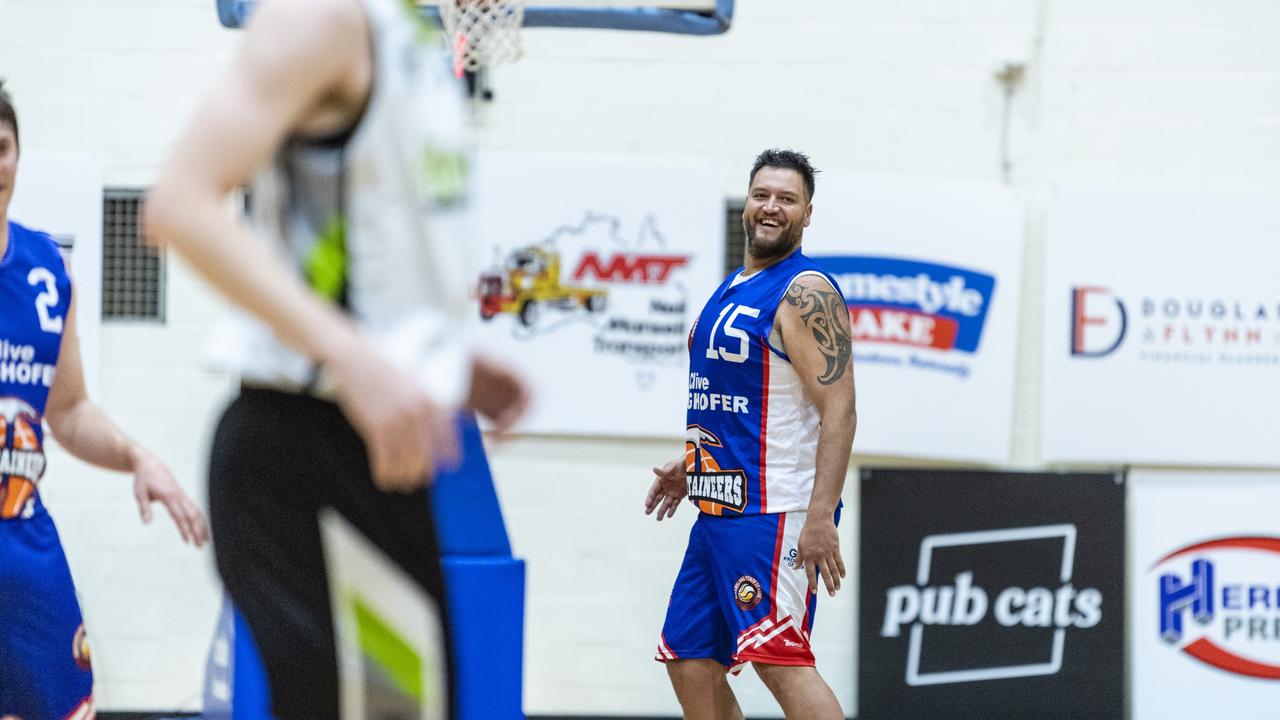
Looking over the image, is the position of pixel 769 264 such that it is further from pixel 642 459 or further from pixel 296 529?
pixel 296 529

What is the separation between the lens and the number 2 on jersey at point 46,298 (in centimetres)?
284

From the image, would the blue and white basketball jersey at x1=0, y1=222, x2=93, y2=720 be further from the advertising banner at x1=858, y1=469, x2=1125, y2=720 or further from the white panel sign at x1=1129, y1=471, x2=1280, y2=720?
the white panel sign at x1=1129, y1=471, x2=1280, y2=720

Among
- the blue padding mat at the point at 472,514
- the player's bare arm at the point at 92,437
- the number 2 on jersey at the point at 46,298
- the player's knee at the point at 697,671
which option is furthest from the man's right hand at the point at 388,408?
the player's knee at the point at 697,671

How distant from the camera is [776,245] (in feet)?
13.1

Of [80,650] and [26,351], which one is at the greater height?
[26,351]

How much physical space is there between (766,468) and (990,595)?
2.40m

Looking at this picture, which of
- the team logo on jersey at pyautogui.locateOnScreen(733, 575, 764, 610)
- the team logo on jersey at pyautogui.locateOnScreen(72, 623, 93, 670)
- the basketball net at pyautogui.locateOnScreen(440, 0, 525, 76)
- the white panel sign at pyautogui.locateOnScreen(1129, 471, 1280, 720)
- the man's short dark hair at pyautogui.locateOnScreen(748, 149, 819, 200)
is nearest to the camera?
the team logo on jersey at pyautogui.locateOnScreen(72, 623, 93, 670)

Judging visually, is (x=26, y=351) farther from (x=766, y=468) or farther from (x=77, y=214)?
(x=77, y=214)

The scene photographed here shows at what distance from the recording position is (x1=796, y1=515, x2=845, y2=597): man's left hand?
3.61 metres

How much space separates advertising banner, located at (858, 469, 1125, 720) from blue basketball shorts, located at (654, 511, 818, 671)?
2.02 meters

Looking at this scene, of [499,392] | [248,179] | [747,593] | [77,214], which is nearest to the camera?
[248,179]

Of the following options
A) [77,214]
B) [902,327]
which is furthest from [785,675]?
[77,214]

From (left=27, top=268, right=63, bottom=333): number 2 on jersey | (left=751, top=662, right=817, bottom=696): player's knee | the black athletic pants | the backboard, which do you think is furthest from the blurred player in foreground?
the backboard

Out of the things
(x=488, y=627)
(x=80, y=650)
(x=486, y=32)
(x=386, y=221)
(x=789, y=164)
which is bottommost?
(x=488, y=627)
